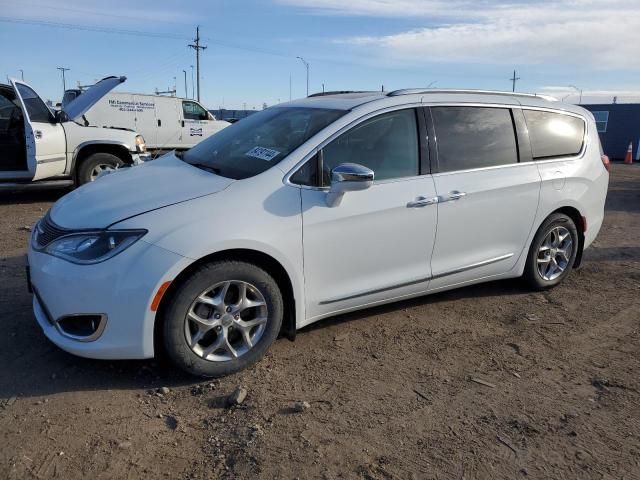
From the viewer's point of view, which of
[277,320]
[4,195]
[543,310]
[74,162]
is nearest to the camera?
[277,320]

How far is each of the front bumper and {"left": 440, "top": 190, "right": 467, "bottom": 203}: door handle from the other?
1944mm

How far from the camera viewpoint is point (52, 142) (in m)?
8.20

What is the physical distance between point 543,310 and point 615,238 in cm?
339

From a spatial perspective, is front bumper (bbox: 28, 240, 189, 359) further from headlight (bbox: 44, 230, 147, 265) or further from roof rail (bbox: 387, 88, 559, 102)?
roof rail (bbox: 387, 88, 559, 102)

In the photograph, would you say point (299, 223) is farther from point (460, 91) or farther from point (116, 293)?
point (460, 91)

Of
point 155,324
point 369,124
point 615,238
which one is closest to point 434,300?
point 369,124

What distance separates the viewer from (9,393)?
3.08 meters

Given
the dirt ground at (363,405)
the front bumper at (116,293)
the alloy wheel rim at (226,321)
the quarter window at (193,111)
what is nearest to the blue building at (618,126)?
the quarter window at (193,111)

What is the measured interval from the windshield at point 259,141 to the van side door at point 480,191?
0.94 metres

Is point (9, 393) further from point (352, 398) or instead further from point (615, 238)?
point (615, 238)

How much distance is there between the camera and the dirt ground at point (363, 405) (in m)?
2.59

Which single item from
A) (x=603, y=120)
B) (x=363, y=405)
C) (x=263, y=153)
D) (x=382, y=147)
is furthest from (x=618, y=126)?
(x=363, y=405)

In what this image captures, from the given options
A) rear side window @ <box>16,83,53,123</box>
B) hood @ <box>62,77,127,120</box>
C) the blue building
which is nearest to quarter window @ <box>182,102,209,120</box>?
hood @ <box>62,77,127,120</box>

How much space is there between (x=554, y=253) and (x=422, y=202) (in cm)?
185
